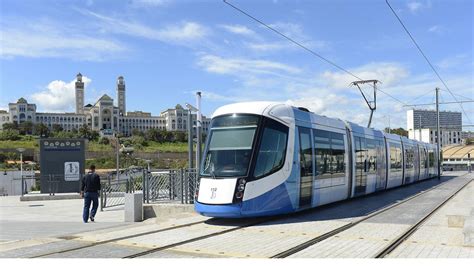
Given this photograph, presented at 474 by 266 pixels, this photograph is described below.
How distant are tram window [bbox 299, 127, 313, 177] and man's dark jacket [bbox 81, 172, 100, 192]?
5914 millimetres

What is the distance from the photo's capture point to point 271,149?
514 inches

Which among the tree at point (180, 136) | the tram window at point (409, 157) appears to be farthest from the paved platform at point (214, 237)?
the tree at point (180, 136)

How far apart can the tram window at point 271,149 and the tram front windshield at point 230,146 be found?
30 cm

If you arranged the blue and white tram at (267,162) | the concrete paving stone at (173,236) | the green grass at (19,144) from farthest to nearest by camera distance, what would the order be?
the green grass at (19,144), the blue and white tram at (267,162), the concrete paving stone at (173,236)

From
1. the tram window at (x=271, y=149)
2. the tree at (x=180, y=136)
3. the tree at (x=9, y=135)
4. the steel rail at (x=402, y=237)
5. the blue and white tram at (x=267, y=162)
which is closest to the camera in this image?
the steel rail at (x=402, y=237)

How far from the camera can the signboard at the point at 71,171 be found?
27.8 meters

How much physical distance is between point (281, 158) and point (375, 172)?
10.1 m

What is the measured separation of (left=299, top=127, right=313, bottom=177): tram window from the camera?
14312 mm

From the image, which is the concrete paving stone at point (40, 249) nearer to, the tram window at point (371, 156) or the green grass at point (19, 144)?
the tram window at point (371, 156)

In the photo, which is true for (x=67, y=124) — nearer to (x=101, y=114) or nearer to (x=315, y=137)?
(x=101, y=114)

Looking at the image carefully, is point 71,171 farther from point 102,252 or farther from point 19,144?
point 19,144

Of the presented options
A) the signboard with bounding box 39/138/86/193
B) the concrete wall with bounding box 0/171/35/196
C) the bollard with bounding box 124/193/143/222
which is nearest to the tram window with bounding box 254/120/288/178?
the bollard with bounding box 124/193/143/222

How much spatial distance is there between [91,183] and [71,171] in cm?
1345

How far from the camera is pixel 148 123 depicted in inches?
7623
